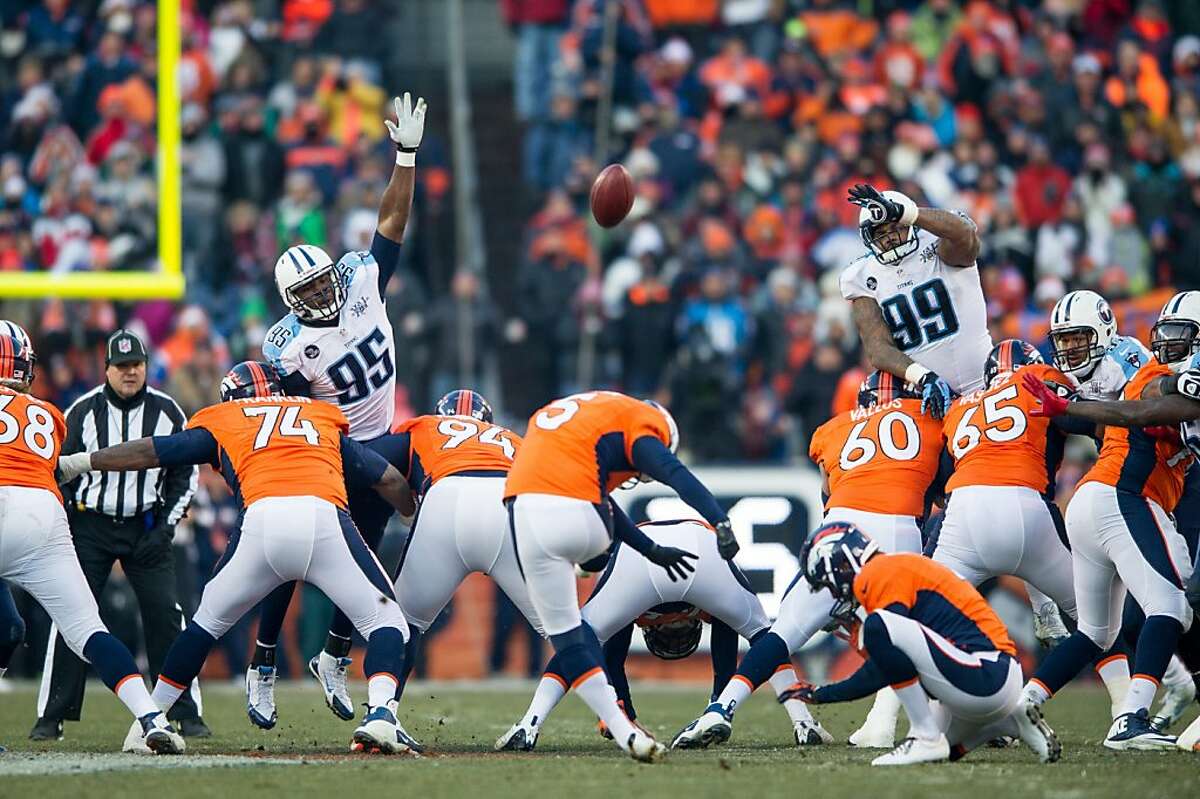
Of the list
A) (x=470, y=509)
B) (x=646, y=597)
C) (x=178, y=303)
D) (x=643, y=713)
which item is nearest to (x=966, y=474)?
(x=646, y=597)

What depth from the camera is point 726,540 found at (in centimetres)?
707

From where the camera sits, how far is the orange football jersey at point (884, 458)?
8.16m

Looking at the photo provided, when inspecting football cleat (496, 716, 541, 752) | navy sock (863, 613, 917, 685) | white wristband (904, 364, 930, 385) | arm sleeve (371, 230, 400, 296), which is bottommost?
football cleat (496, 716, 541, 752)

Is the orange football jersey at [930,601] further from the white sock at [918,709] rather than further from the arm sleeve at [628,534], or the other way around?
the arm sleeve at [628,534]

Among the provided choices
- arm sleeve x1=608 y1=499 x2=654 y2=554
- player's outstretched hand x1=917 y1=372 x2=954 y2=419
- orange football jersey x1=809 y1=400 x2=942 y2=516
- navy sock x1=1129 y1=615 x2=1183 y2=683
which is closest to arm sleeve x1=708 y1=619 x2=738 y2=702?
orange football jersey x1=809 y1=400 x2=942 y2=516

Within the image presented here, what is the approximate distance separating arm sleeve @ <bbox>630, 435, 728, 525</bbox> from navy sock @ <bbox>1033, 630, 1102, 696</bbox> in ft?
5.91

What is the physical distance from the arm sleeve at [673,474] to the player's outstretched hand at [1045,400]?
5.60ft

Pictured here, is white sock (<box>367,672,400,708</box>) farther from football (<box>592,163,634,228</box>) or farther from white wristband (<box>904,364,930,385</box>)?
white wristband (<box>904,364,930,385</box>)

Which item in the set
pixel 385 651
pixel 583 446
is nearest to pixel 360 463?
pixel 385 651

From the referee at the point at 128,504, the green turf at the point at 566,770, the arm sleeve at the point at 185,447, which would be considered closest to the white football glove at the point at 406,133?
the referee at the point at 128,504

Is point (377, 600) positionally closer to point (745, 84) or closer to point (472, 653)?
point (472, 653)

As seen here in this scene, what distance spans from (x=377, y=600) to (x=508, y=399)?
7.36 metres

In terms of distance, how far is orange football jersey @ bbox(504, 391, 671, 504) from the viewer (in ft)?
23.4

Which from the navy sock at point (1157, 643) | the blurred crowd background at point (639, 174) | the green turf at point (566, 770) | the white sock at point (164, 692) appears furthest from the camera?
the blurred crowd background at point (639, 174)
